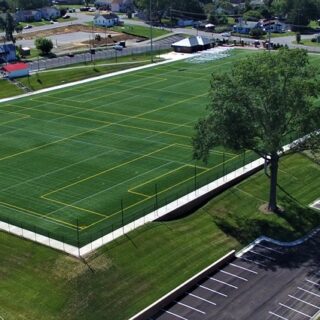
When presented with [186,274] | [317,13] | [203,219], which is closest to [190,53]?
[317,13]

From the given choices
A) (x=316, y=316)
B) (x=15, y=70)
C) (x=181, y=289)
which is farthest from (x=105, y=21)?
(x=316, y=316)

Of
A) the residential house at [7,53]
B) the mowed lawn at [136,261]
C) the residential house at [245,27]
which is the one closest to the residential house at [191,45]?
the residential house at [245,27]

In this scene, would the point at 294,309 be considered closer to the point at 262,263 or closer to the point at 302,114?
the point at 262,263

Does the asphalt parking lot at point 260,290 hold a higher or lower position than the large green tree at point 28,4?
higher

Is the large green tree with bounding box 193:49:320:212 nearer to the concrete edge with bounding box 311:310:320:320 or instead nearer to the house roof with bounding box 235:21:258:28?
the concrete edge with bounding box 311:310:320:320

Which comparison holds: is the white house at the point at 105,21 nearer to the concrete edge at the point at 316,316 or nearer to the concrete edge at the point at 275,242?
the concrete edge at the point at 275,242

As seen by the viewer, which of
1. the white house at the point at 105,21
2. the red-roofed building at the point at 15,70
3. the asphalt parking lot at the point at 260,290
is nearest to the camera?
the asphalt parking lot at the point at 260,290

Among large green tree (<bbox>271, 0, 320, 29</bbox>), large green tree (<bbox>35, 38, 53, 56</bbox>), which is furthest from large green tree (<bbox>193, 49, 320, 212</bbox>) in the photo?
large green tree (<bbox>271, 0, 320, 29</bbox>)

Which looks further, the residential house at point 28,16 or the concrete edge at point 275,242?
the residential house at point 28,16
